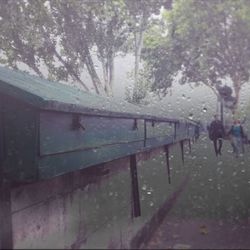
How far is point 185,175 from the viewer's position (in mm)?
4070

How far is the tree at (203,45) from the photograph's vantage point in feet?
12.1

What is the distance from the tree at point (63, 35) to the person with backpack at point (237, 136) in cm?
137

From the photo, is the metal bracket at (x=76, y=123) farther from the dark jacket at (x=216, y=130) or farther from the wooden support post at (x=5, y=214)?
the dark jacket at (x=216, y=130)

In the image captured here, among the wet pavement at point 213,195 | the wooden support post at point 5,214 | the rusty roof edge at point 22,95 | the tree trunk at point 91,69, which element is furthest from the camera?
the tree trunk at point 91,69

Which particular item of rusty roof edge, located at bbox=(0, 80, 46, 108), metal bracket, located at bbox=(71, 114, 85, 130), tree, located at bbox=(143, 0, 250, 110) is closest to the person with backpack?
tree, located at bbox=(143, 0, 250, 110)

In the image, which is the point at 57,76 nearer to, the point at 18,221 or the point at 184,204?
the point at 184,204

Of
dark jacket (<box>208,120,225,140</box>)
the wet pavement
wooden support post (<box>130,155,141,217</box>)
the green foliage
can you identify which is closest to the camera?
wooden support post (<box>130,155,141,217</box>)

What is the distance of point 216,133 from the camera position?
371 centimetres

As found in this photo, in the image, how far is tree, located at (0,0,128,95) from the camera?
13.0 ft

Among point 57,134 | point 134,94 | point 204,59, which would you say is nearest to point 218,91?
point 204,59

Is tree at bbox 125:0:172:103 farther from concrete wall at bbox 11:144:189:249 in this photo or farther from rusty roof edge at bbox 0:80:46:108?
rusty roof edge at bbox 0:80:46:108

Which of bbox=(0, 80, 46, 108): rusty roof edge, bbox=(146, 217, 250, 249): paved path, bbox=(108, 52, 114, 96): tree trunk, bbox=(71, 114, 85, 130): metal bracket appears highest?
bbox=(108, 52, 114, 96): tree trunk

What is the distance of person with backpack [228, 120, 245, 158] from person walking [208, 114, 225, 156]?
10 cm

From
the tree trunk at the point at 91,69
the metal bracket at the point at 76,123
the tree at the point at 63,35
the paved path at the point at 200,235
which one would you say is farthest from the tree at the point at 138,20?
the metal bracket at the point at 76,123
